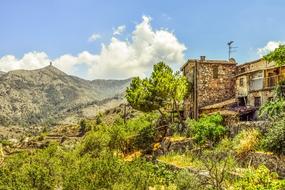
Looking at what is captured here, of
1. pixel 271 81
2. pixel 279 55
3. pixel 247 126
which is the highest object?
pixel 279 55

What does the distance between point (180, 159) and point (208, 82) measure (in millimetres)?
17661

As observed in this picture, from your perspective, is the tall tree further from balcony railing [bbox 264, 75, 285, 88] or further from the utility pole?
balcony railing [bbox 264, 75, 285, 88]

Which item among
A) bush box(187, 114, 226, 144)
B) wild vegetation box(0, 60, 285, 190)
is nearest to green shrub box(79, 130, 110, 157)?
wild vegetation box(0, 60, 285, 190)

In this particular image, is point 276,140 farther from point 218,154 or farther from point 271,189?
point 271,189

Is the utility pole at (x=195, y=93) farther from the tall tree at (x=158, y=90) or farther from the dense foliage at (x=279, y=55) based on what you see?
the dense foliage at (x=279, y=55)

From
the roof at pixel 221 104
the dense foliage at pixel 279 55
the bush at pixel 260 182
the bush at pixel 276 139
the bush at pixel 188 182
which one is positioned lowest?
the bush at pixel 188 182

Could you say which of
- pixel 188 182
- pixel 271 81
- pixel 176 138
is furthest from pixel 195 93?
pixel 188 182

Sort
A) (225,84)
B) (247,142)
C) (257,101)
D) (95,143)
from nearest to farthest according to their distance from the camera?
1. (247,142)
2. (257,101)
3. (95,143)
4. (225,84)

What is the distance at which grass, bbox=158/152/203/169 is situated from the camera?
1239 inches

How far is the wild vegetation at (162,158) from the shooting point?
20875 millimetres

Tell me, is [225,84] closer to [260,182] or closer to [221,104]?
[221,104]

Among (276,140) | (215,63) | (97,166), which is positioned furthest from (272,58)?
(97,166)

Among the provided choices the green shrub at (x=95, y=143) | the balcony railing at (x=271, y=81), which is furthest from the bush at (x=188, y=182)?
the green shrub at (x=95, y=143)

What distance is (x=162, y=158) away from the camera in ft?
121
